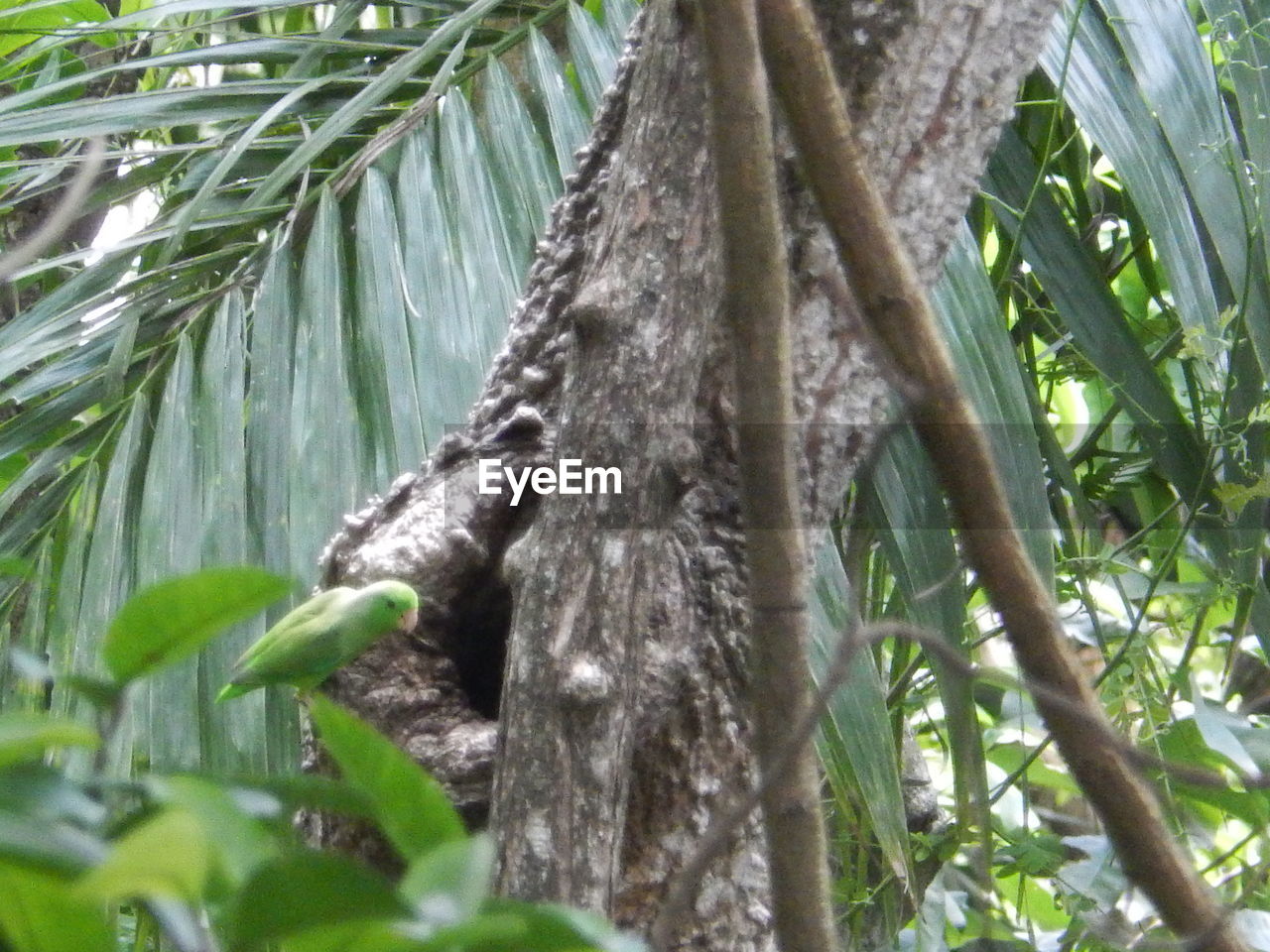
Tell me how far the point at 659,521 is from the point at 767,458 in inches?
5.7

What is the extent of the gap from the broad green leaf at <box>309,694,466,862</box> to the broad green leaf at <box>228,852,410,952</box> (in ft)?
0.10

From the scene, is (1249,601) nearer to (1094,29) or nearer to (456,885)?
(1094,29)

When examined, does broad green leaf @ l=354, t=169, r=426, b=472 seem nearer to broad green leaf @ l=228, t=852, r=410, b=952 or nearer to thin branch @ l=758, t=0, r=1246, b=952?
thin branch @ l=758, t=0, r=1246, b=952

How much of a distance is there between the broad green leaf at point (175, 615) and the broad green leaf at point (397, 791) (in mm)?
40

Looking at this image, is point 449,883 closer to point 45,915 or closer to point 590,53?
point 45,915

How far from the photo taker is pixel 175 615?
0.93ft

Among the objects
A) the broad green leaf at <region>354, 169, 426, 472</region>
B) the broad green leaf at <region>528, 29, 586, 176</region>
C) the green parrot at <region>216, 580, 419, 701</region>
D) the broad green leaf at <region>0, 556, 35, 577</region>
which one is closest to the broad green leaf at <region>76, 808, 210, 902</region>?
the broad green leaf at <region>0, 556, 35, 577</region>

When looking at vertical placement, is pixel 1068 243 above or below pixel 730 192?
above

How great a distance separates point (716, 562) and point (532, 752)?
0.48 feet

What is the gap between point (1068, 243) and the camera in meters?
1.01

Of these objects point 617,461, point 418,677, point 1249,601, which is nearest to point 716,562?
point 617,461

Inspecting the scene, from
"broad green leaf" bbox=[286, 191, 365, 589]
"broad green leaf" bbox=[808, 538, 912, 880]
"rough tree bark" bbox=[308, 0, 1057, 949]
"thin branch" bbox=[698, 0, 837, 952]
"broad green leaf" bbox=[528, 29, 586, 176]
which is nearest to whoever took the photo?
"thin branch" bbox=[698, 0, 837, 952]

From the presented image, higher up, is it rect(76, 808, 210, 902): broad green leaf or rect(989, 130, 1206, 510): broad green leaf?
rect(989, 130, 1206, 510): broad green leaf

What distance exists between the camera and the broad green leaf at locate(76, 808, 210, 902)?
19cm
